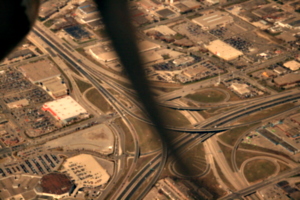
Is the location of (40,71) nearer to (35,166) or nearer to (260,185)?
(35,166)

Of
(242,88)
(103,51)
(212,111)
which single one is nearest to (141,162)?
(212,111)

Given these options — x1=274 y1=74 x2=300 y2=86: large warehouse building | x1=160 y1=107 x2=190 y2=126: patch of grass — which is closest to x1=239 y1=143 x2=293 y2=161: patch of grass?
x1=160 y1=107 x2=190 y2=126: patch of grass

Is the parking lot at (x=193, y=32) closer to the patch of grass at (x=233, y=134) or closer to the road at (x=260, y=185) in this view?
the patch of grass at (x=233, y=134)

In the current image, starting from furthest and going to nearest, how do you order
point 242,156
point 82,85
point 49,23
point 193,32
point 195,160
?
point 49,23 < point 193,32 < point 82,85 < point 242,156 < point 195,160

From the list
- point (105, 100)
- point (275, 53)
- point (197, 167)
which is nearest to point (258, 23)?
point (275, 53)

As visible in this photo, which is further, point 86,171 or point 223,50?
point 223,50

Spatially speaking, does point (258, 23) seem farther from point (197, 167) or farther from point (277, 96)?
point (197, 167)

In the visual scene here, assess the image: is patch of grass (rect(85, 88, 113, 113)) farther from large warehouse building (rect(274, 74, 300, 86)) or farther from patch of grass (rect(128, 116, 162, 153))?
large warehouse building (rect(274, 74, 300, 86))
